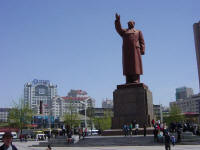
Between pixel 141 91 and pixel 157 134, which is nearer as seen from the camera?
pixel 157 134

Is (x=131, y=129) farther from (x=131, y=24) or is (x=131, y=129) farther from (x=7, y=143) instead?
(x=7, y=143)

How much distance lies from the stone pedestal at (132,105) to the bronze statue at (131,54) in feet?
4.04

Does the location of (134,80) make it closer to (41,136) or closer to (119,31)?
(119,31)

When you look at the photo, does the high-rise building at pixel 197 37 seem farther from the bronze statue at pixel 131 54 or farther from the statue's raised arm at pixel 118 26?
the statue's raised arm at pixel 118 26

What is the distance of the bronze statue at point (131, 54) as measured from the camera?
27062mm

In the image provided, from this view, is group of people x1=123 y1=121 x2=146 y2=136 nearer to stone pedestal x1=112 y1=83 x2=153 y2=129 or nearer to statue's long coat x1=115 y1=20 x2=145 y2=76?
stone pedestal x1=112 y1=83 x2=153 y2=129

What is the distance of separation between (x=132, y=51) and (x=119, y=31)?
96.1 inches

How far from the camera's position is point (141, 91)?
1009 inches

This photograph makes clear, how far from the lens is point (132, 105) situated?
1011 inches

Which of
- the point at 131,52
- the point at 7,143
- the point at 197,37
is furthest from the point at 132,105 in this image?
the point at 197,37

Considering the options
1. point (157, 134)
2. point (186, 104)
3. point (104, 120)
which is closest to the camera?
point (157, 134)

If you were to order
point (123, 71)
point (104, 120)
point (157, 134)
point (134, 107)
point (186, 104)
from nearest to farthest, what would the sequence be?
point (157, 134), point (134, 107), point (123, 71), point (104, 120), point (186, 104)

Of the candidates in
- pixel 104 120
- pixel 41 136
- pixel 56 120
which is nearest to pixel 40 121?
pixel 56 120

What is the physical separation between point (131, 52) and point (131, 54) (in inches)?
7.8
